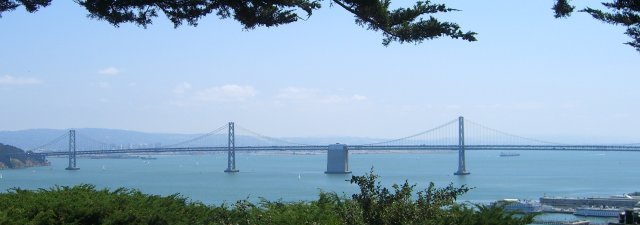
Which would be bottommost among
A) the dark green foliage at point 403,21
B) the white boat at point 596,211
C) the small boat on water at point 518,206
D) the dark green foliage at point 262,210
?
the white boat at point 596,211

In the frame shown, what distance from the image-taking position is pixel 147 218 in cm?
451

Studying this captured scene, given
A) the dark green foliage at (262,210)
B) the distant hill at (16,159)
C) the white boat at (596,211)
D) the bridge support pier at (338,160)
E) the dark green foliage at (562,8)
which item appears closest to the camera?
Answer: the dark green foliage at (262,210)

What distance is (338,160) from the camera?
1671 inches

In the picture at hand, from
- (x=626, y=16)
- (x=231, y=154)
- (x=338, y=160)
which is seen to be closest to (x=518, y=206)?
(x=626, y=16)

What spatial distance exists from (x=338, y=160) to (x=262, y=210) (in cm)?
3780

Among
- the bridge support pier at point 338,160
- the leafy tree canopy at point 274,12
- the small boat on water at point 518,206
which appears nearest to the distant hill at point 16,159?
the bridge support pier at point 338,160

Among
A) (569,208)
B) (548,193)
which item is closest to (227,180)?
(548,193)

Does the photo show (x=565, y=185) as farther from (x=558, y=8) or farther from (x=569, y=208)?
(x=558, y=8)

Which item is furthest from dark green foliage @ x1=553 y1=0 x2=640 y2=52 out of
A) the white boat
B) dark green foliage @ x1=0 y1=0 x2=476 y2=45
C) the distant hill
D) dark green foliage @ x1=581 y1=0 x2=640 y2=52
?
the distant hill

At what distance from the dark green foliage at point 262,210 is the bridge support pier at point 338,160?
37.0 m

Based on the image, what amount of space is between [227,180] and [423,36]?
3228cm

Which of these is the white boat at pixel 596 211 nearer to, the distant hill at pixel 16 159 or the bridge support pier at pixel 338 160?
the bridge support pier at pixel 338 160

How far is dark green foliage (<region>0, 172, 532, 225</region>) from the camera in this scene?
403 centimetres

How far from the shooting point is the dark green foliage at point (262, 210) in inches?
159
